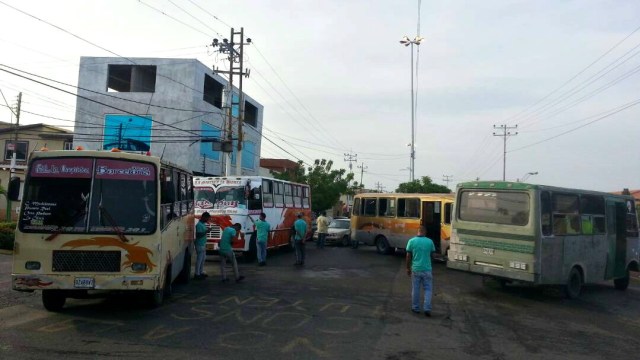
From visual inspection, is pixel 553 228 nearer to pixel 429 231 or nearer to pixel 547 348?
pixel 547 348

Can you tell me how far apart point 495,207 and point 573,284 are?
2752 millimetres

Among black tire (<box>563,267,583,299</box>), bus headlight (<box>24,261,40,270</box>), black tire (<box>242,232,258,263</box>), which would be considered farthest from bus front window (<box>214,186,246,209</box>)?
black tire (<box>563,267,583,299</box>)

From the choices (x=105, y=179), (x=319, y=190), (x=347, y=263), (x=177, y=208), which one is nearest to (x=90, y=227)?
(x=105, y=179)

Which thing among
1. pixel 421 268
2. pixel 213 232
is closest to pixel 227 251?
pixel 213 232

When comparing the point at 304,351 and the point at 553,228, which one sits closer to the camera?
the point at 304,351

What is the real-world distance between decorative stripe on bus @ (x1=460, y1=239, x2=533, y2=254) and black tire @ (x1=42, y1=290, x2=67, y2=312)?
917cm

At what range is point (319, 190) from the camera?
47938 mm

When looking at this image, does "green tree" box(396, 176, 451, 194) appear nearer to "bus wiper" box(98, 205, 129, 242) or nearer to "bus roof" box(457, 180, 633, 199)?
"bus roof" box(457, 180, 633, 199)

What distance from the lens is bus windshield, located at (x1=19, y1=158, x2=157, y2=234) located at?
8.32m

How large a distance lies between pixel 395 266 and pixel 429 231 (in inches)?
133

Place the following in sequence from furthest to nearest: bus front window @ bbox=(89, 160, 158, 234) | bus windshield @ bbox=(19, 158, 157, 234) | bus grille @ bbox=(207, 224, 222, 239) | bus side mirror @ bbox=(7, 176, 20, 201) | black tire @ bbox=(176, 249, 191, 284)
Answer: bus grille @ bbox=(207, 224, 222, 239), black tire @ bbox=(176, 249, 191, 284), bus side mirror @ bbox=(7, 176, 20, 201), bus front window @ bbox=(89, 160, 158, 234), bus windshield @ bbox=(19, 158, 157, 234)

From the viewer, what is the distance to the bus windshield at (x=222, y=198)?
1802 centimetres

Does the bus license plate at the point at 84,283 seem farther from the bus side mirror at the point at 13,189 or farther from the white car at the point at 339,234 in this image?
the white car at the point at 339,234

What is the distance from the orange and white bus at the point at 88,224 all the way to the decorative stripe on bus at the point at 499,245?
771 cm
